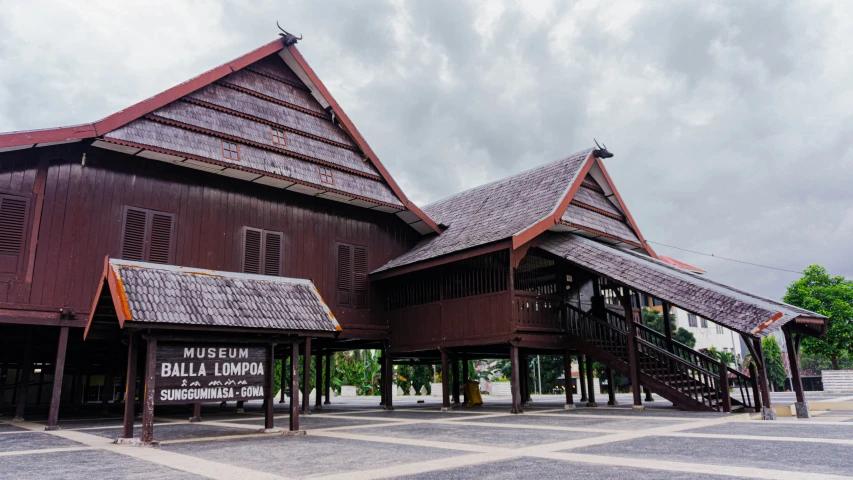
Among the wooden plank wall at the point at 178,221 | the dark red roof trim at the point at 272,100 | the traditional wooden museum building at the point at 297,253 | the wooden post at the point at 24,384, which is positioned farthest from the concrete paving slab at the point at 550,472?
the dark red roof trim at the point at 272,100

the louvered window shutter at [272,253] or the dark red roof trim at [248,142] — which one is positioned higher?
the dark red roof trim at [248,142]

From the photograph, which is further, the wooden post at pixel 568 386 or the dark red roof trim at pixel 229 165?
the wooden post at pixel 568 386

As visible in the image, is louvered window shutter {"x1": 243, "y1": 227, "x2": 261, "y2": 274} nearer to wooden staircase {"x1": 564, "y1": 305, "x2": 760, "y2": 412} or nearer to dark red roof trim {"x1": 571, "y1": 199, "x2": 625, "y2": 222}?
wooden staircase {"x1": 564, "y1": 305, "x2": 760, "y2": 412}

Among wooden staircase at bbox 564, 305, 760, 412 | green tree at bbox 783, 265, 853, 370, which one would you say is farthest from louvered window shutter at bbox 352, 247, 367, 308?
green tree at bbox 783, 265, 853, 370

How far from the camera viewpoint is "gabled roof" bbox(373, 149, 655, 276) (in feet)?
52.3

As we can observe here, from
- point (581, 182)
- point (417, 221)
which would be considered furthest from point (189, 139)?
point (581, 182)

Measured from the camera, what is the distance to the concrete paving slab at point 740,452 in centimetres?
625

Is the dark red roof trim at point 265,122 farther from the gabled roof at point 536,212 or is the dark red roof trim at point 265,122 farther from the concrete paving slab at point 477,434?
the concrete paving slab at point 477,434

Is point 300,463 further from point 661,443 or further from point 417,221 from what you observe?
point 417,221

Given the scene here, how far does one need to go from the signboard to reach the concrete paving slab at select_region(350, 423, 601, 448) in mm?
2369

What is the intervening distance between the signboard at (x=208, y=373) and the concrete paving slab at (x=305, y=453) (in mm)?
771

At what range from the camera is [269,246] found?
16672mm

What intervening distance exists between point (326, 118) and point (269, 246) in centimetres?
476

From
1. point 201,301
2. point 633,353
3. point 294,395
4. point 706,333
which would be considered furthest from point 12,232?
point 706,333
